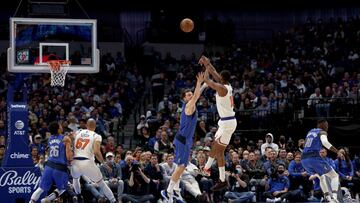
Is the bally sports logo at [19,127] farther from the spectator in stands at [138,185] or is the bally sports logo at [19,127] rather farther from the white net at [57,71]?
the spectator in stands at [138,185]

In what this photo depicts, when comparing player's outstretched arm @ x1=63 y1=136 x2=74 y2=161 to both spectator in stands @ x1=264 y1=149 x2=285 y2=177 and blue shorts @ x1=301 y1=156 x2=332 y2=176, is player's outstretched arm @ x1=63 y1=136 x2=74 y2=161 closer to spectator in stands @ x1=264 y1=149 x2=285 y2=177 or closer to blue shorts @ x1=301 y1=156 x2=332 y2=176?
blue shorts @ x1=301 y1=156 x2=332 y2=176

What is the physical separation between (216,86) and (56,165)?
3947mm

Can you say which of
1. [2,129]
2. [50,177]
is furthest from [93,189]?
[2,129]

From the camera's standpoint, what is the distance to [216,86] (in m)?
16.7

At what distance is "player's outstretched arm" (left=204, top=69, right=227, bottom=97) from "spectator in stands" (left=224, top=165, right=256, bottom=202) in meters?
4.80

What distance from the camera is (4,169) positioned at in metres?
19.8

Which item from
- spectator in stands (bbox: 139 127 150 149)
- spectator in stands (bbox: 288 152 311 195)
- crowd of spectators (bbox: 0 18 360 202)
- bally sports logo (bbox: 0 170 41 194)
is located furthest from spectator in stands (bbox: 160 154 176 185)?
spectator in stands (bbox: 139 127 150 149)

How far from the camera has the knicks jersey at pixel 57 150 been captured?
59.5ft

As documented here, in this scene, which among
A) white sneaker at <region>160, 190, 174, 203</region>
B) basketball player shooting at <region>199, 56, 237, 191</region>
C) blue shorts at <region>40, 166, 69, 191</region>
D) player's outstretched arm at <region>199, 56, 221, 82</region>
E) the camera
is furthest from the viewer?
the camera

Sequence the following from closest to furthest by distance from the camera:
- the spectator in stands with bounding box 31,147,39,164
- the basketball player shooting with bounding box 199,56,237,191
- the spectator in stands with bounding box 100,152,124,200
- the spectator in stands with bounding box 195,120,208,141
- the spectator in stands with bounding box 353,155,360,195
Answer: the basketball player shooting with bounding box 199,56,237,191 < the spectator in stands with bounding box 100,152,124,200 < the spectator in stands with bounding box 31,147,39,164 < the spectator in stands with bounding box 353,155,360,195 < the spectator in stands with bounding box 195,120,208,141

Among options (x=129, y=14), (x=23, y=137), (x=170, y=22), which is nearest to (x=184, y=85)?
(x=170, y=22)

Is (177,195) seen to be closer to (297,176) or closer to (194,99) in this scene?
(194,99)

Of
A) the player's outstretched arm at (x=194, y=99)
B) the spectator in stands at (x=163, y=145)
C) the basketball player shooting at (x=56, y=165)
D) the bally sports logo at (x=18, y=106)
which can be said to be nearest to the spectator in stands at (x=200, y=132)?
the spectator in stands at (x=163, y=145)

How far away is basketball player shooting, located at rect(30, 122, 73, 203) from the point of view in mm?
18000
